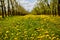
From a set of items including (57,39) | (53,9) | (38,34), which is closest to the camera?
(57,39)

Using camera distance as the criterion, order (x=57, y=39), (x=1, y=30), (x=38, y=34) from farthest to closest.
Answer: (x=1, y=30) → (x=38, y=34) → (x=57, y=39)

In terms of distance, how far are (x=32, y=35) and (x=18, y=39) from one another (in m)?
0.78

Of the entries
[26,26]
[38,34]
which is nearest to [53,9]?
[26,26]

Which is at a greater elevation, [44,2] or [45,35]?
[44,2]

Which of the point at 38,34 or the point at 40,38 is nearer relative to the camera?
the point at 40,38

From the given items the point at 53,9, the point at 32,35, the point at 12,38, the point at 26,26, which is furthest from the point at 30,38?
the point at 53,9

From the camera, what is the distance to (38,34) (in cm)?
868

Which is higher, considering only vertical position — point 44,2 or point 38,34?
point 44,2

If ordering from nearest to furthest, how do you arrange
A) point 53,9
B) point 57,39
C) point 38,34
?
point 57,39
point 38,34
point 53,9

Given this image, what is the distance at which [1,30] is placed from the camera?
31.5 feet

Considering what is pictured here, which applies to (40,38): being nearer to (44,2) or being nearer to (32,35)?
(32,35)

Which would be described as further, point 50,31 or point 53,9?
point 53,9

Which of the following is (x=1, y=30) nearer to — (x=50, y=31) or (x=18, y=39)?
(x=18, y=39)

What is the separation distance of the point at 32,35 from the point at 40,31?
68cm
